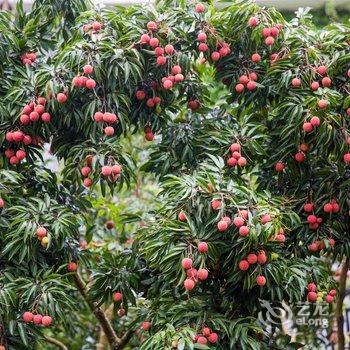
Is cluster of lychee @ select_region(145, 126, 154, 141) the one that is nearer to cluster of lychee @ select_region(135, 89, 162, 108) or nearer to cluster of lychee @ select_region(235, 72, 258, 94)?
cluster of lychee @ select_region(135, 89, 162, 108)

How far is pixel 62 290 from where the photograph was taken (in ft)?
11.1

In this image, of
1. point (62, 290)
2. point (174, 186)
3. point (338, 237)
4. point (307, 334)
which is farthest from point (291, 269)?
point (307, 334)

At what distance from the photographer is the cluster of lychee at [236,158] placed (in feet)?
12.0

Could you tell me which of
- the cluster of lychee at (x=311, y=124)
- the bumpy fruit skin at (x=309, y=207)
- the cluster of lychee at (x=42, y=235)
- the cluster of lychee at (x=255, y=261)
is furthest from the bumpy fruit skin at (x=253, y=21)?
the cluster of lychee at (x=42, y=235)

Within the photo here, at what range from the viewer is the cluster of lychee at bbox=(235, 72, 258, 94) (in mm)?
3807

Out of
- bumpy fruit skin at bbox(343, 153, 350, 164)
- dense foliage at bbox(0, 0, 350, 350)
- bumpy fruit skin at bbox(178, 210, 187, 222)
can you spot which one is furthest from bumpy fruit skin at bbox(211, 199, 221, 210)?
bumpy fruit skin at bbox(343, 153, 350, 164)

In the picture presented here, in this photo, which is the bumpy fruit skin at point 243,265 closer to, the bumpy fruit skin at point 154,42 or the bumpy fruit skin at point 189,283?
the bumpy fruit skin at point 189,283

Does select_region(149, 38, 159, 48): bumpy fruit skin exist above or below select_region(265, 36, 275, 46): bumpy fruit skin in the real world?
above

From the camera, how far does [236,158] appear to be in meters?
3.67

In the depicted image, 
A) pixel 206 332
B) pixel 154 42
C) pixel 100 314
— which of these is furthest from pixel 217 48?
pixel 100 314

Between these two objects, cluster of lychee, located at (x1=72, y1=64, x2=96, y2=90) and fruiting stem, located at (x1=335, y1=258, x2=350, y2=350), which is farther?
fruiting stem, located at (x1=335, y1=258, x2=350, y2=350)

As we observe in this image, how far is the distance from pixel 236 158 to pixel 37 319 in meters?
1.20

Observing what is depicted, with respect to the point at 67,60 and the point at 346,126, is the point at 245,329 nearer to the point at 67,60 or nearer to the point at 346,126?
the point at 346,126

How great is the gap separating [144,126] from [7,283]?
1090 mm
